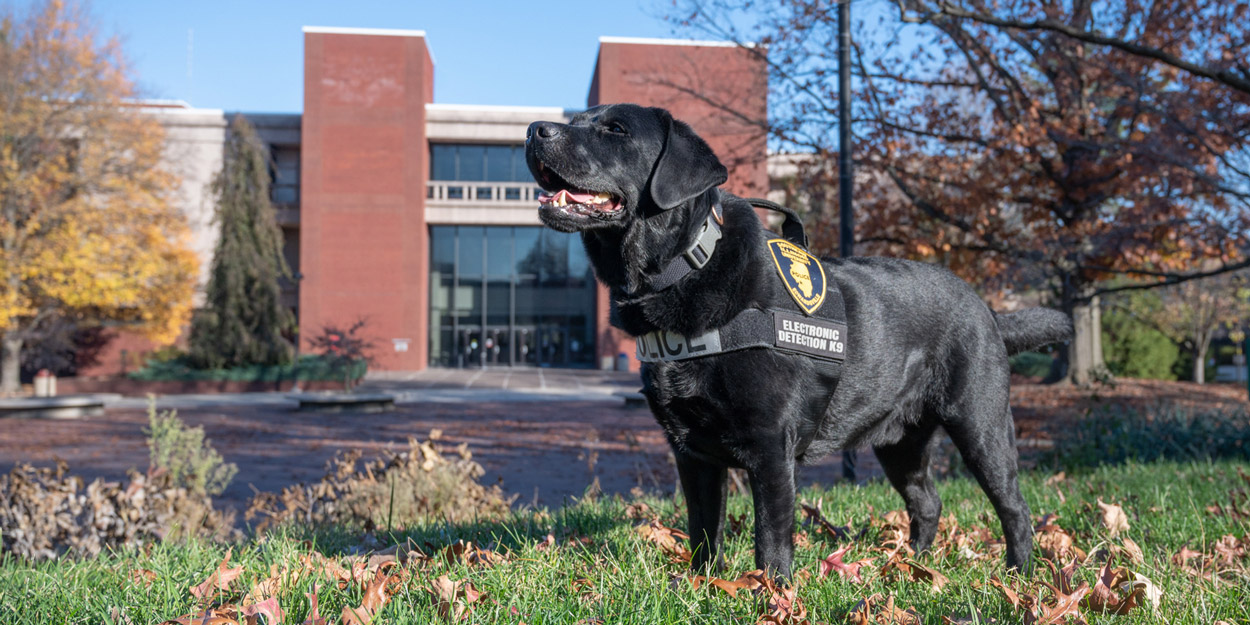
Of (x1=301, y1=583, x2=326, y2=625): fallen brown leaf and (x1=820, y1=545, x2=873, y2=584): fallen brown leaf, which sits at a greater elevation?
(x1=301, y1=583, x2=326, y2=625): fallen brown leaf

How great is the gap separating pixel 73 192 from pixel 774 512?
28.0 metres

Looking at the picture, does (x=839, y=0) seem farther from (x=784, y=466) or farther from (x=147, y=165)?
(x=147, y=165)

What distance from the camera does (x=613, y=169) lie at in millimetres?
2523

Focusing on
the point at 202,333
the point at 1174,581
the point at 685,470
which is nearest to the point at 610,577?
the point at 685,470

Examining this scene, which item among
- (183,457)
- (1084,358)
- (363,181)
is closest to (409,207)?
(363,181)

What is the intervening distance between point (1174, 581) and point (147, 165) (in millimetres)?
28288

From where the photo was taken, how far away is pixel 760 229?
2771mm

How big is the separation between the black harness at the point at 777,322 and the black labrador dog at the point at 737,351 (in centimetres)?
3

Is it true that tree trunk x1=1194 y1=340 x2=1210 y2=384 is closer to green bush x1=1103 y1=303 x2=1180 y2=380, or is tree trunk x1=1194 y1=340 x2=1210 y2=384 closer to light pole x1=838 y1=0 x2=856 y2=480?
green bush x1=1103 y1=303 x2=1180 y2=380

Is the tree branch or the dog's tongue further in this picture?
the tree branch

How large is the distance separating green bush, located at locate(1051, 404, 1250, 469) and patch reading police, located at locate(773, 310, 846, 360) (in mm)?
5638

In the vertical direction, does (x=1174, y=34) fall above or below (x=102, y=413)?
above

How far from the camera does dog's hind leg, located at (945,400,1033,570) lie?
3.05 m

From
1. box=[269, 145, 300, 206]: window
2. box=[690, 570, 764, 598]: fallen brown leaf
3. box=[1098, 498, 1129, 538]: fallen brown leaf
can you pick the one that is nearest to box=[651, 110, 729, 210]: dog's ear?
box=[690, 570, 764, 598]: fallen brown leaf
